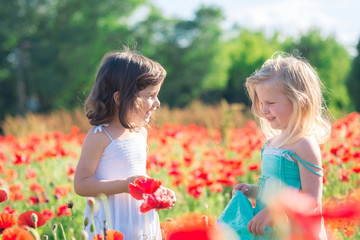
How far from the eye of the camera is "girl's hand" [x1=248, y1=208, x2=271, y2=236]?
1641mm

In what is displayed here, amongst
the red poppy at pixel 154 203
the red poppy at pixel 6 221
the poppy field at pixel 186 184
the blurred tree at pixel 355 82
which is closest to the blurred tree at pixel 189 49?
the blurred tree at pixel 355 82

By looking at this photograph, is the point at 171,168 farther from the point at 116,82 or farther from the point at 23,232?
the point at 23,232

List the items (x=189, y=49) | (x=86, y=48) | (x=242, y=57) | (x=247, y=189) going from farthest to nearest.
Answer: (x=242, y=57) → (x=189, y=49) → (x=86, y=48) → (x=247, y=189)

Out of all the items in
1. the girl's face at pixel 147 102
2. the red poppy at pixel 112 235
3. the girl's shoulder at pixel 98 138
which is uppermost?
the girl's face at pixel 147 102

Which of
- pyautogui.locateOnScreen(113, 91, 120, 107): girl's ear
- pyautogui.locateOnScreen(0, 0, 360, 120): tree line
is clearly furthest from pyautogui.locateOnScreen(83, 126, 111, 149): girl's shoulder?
pyautogui.locateOnScreen(0, 0, 360, 120): tree line

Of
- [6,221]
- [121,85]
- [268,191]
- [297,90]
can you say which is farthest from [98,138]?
[297,90]

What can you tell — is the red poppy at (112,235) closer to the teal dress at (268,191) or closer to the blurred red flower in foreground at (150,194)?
the blurred red flower in foreground at (150,194)

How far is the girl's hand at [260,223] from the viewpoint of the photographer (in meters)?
1.64

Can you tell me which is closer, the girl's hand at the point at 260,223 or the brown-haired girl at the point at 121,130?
the girl's hand at the point at 260,223

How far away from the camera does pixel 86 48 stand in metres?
23.0

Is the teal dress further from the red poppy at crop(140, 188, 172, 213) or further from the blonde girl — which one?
the red poppy at crop(140, 188, 172, 213)

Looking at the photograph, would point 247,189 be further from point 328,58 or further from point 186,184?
point 328,58

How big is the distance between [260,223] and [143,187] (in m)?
0.55

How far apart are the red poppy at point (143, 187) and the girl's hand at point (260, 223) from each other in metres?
0.51
